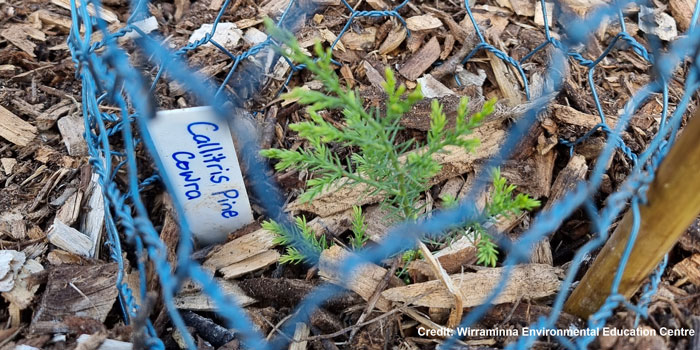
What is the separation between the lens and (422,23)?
1.75 metres

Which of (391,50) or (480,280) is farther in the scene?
(391,50)

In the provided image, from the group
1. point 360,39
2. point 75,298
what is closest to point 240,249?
point 75,298

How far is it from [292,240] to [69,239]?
51cm

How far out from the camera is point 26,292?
47.0 inches

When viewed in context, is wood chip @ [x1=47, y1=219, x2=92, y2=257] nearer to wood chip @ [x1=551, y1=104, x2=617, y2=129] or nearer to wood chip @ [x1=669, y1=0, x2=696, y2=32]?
wood chip @ [x1=551, y1=104, x2=617, y2=129]

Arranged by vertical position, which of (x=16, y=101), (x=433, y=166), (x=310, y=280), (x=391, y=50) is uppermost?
(x=433, y=166)

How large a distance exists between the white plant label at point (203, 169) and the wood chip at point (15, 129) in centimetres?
48

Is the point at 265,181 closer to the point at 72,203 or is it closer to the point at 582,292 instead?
the point at 72,203

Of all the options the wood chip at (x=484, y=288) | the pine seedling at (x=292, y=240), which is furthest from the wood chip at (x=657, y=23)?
the pine seedling at (x=292, y=240)

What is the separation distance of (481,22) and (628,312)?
1029 mm

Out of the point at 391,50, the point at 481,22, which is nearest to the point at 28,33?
the point at 391,50

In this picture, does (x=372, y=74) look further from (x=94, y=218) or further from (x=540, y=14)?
(x=94, y=218)

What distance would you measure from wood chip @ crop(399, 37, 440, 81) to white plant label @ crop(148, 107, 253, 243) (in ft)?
1.96

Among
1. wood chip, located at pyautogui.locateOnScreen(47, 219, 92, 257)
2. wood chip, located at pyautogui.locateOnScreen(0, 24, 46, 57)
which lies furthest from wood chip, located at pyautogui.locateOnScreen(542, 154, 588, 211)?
wood chip, located at pyautogui.locateOnScreen(0, 24, 46, 57)
